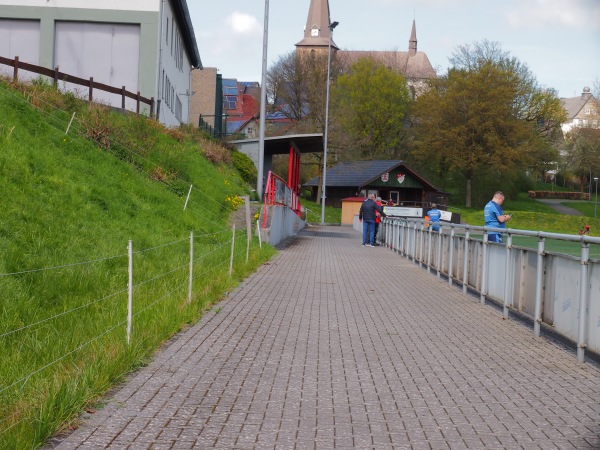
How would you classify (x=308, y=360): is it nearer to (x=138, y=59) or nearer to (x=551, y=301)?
(x=551, y=301)

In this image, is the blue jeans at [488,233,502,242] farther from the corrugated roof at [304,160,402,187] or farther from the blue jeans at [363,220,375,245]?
the corrugated roof at [304,160,402,187]

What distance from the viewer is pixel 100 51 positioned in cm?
3575

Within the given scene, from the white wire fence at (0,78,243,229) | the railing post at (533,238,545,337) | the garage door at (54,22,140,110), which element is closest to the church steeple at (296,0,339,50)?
the garage door at (54,22,140,110)

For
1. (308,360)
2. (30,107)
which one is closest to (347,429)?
(308,360)

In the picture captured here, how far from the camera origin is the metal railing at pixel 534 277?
880cm

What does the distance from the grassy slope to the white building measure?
497 centimetres

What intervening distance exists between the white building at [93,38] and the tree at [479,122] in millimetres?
51614

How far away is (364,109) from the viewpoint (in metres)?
Result: 90.1

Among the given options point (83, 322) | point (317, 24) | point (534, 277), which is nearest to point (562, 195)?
point (317, 24)

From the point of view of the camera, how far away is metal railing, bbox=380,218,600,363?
28.9 ft

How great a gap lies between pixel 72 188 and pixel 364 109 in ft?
240

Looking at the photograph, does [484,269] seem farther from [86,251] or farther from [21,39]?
[21,39]

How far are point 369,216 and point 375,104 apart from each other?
59.6 m

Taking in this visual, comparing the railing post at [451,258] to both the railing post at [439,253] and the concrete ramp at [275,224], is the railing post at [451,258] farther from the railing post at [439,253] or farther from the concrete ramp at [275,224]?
the concrete ramp at [275,224]
